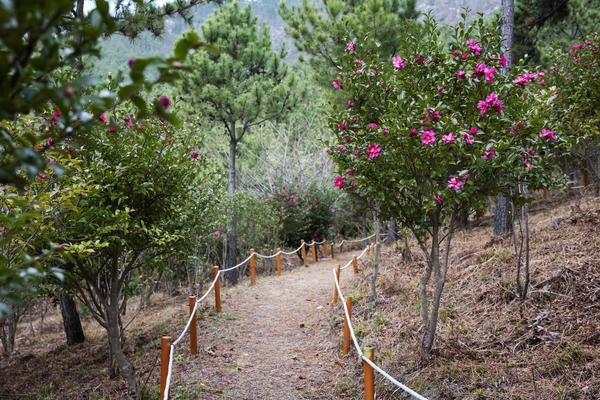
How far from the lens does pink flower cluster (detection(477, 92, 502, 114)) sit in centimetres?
320

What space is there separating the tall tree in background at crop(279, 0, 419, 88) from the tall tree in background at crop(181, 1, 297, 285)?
2.72 ft

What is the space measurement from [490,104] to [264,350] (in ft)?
13.9

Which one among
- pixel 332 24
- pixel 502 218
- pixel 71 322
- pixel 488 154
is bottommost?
pixel 71 322

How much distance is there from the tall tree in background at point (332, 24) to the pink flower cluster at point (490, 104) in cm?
641

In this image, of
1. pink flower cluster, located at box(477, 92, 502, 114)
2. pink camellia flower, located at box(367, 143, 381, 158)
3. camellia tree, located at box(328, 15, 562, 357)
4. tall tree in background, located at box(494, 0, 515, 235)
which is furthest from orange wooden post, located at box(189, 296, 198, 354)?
tall tree in background, located at box(494, 0, 515, 235)

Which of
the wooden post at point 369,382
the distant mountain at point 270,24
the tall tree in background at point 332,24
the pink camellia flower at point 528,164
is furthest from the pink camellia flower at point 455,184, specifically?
the distant mountain at point 270,24

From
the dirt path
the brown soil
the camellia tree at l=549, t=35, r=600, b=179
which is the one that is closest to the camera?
the brown soil

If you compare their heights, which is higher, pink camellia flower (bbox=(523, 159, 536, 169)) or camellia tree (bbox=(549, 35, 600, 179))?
camellia tree (bbox=(549, 35, 600, 179))

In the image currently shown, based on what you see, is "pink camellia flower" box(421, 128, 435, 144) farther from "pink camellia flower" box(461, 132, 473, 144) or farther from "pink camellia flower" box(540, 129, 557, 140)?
"pink camellia flower" box(540, 129, 557, 140)

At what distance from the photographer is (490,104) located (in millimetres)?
3240

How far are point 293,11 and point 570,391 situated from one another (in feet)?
34.7

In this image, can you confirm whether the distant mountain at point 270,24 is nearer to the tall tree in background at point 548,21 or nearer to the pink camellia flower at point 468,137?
the tall tree in background at point 548,21

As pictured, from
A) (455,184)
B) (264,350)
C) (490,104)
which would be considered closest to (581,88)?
(490,104)

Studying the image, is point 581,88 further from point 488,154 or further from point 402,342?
point 402,342
